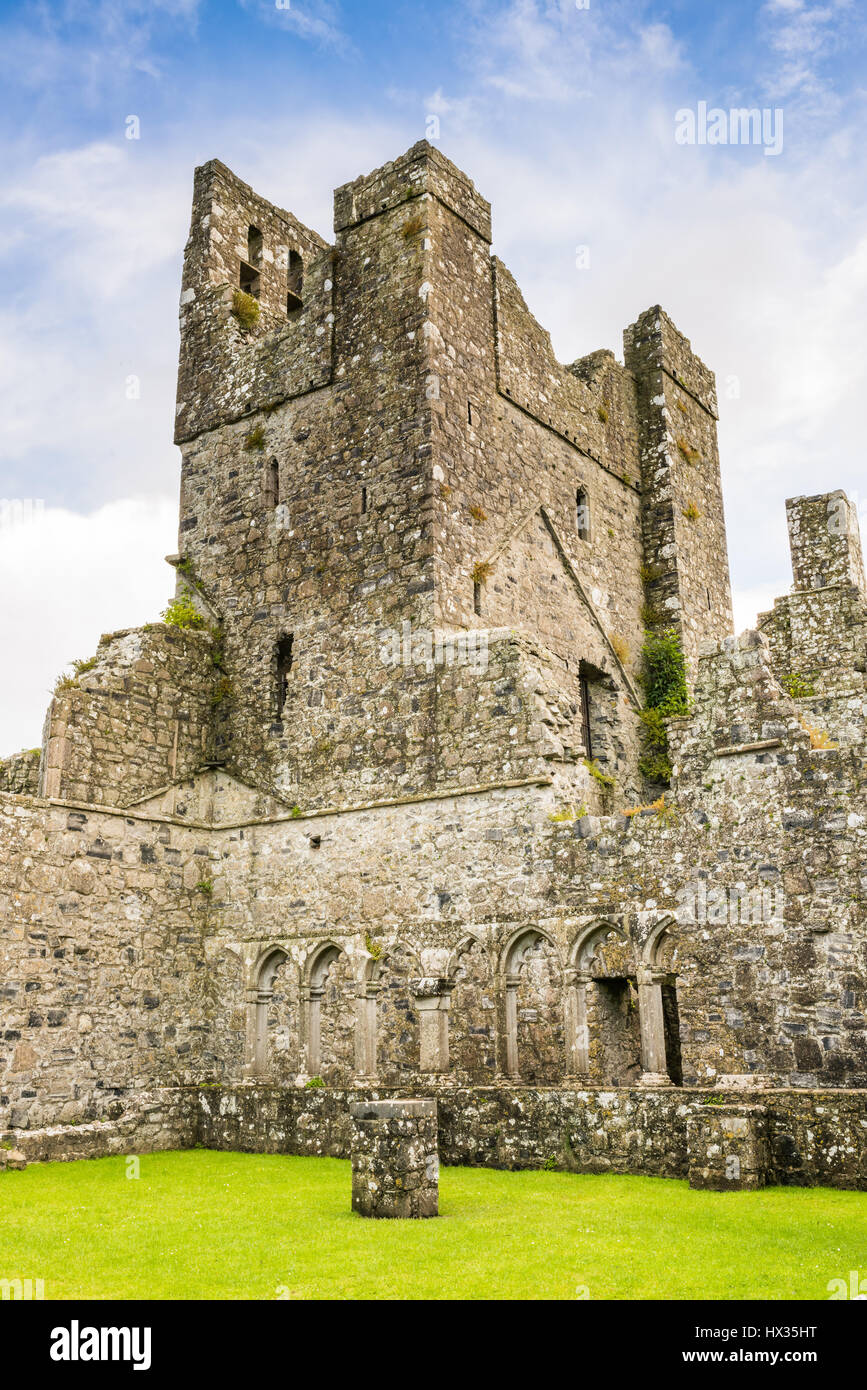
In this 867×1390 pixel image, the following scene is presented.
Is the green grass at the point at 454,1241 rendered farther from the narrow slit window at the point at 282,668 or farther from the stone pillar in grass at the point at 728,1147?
the narrow slit window at the point at 282,668

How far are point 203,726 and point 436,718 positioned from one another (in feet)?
14.8

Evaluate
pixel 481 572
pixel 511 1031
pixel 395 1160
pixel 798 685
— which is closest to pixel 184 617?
pixel 481 572

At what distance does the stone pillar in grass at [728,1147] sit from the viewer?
9.16 meters

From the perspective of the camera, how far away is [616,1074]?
14.2 m

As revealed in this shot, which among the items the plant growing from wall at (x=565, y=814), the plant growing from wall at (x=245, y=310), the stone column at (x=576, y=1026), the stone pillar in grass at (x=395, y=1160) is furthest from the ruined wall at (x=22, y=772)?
the stone pillar in grass at (x=395, y=1160)

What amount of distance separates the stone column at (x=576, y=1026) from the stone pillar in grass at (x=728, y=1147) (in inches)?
125

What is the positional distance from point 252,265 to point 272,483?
5.85 m

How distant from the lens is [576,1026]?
12.9 meters

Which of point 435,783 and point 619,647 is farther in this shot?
point 619,647

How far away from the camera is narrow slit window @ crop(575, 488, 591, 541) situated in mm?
20422

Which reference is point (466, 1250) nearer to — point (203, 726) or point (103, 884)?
point (103, 884)

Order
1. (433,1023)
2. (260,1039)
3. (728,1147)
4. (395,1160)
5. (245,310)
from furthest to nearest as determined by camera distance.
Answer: (245,310) < (260,1039) < (433,1023) < (728,1147) < (395,1160)

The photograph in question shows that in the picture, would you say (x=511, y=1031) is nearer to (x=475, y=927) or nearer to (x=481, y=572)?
(x=475, y=927)

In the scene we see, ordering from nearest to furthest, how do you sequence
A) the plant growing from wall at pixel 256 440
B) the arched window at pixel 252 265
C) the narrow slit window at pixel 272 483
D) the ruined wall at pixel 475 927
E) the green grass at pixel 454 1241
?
the green grass at pixel 454 1241, the ruined wall at pixel 475 927, the narrow slit window at pixel 272 483, the plant growing from wall at pixel 256 440, the arched window at pixel 252 265
